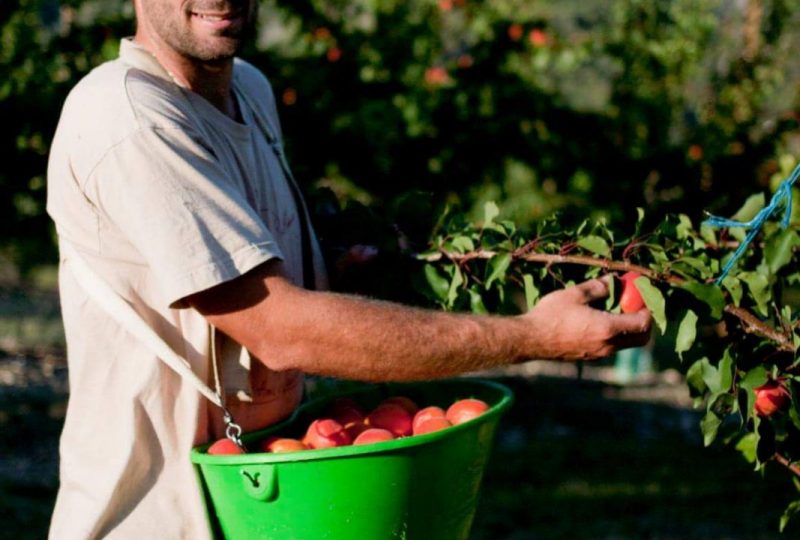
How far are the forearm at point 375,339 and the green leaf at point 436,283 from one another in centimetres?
38

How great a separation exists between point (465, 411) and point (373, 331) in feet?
0.89

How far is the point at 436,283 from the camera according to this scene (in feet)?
7.79

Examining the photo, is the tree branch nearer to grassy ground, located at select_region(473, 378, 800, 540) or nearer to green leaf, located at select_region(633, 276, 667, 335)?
green leaf, located at select_region(633, 276, 667, 335)

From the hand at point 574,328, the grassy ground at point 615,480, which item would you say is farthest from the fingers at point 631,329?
the grassy ground at point 615,480

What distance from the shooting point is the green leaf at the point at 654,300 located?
2016 millimetres

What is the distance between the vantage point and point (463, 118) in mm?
6488

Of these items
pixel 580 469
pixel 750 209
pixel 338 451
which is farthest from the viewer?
pixel 580 469

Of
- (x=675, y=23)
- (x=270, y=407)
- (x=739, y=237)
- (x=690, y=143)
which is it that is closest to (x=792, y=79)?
(x=675, y=23)

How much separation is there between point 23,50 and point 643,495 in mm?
3871

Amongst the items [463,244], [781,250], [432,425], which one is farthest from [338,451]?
[781,250]

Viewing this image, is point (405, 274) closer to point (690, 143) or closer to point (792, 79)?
point (690, 143)

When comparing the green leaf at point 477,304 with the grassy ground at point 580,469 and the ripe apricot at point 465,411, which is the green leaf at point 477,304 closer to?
the ripe apricot at point 465,411

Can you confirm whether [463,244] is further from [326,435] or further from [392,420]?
[326,435]

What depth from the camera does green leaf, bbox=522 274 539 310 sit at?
223 centimetres
